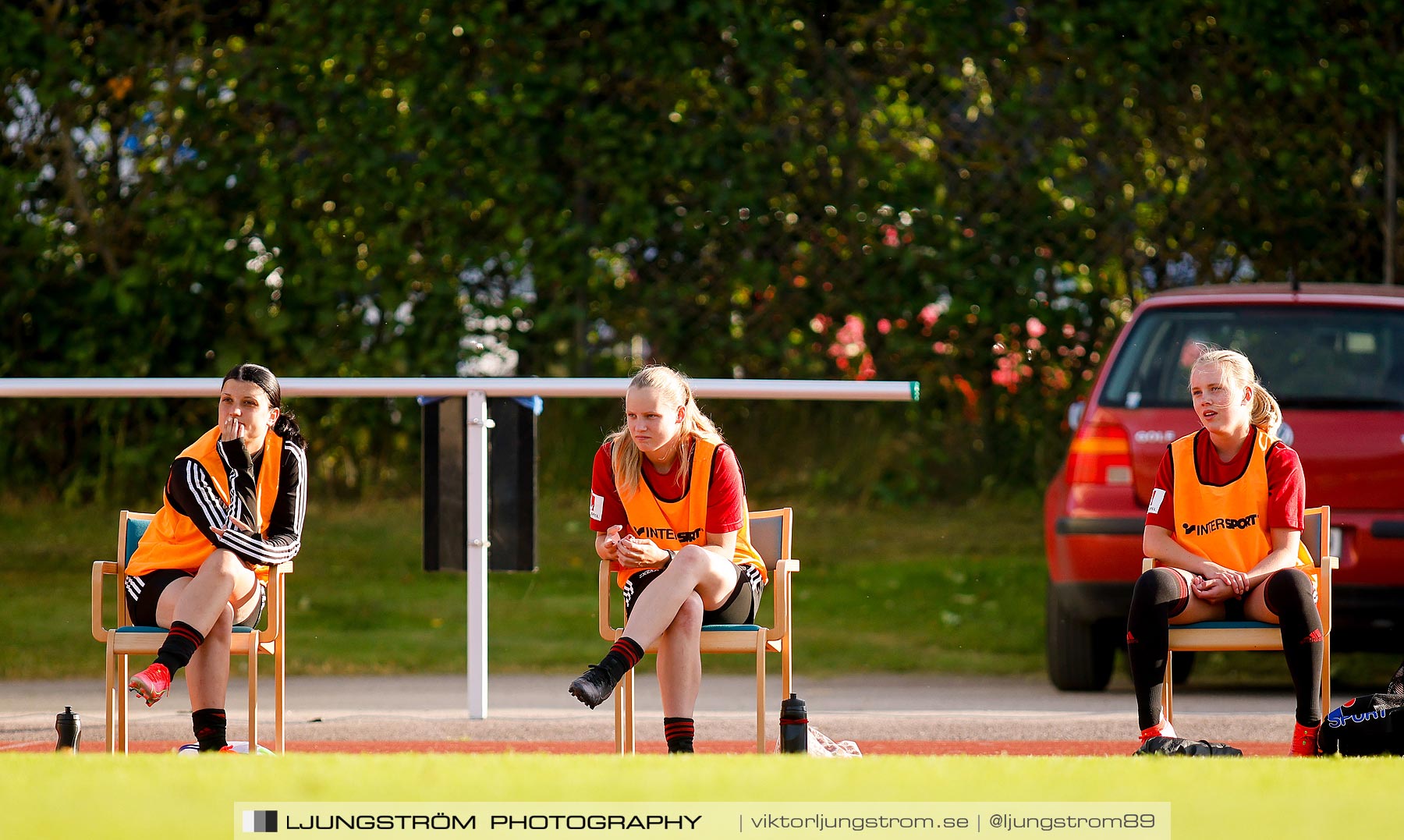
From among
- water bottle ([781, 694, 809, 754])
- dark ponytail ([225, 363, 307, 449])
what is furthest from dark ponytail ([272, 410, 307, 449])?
water bottle ([781, 694, 809, 754])

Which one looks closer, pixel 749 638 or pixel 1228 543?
pixel 749 638

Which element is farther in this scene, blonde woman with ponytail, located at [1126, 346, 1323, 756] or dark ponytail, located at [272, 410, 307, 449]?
dark ponytail, located at [272, 410, 307, 449]

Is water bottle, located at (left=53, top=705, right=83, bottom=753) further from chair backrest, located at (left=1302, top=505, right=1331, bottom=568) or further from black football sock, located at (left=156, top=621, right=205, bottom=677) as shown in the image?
chair backrest, located at (left=1302, top=505, right=1331, bottom=568)

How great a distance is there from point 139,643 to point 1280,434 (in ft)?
12.5

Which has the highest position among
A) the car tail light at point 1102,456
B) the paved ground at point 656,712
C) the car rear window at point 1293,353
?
the car rear window at point 1293,353

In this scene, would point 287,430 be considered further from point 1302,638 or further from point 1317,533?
point 1317,533

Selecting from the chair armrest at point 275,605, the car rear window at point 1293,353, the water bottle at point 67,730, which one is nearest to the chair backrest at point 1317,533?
the car rear window at point 1293,353

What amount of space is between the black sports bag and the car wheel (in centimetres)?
204

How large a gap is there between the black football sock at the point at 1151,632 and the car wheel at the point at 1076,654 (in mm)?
1873

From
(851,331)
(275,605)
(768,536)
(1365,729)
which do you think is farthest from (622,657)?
(851,331)

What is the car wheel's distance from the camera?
22.4 feet

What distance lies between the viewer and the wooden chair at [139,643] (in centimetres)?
A: 486

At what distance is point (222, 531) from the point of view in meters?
4.90

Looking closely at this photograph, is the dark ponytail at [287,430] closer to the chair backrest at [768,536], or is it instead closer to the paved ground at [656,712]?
the paved ground at [656,712]
